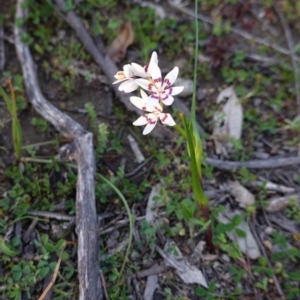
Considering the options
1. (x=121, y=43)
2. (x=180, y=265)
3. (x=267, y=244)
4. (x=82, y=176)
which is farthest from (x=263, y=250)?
(x=121, y=43)

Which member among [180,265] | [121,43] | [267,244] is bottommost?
[180,265]

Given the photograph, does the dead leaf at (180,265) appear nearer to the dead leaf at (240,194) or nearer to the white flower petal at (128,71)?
the dead leaf at (240,194)

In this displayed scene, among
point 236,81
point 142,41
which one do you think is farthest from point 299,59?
point 142,41

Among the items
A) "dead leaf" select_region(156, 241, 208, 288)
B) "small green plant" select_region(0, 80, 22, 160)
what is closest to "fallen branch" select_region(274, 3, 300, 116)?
"dead leaf" select_region(156, 241, 208, 288)

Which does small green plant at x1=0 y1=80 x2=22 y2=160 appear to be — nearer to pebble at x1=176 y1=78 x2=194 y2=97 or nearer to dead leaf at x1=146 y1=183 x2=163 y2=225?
dead leaf at x1=146 y1=183 x2=163 y2=225

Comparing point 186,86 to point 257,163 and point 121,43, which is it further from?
point 257,163

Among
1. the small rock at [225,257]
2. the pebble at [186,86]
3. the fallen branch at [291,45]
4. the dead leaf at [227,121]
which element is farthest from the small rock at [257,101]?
the small rock at [225,257]
